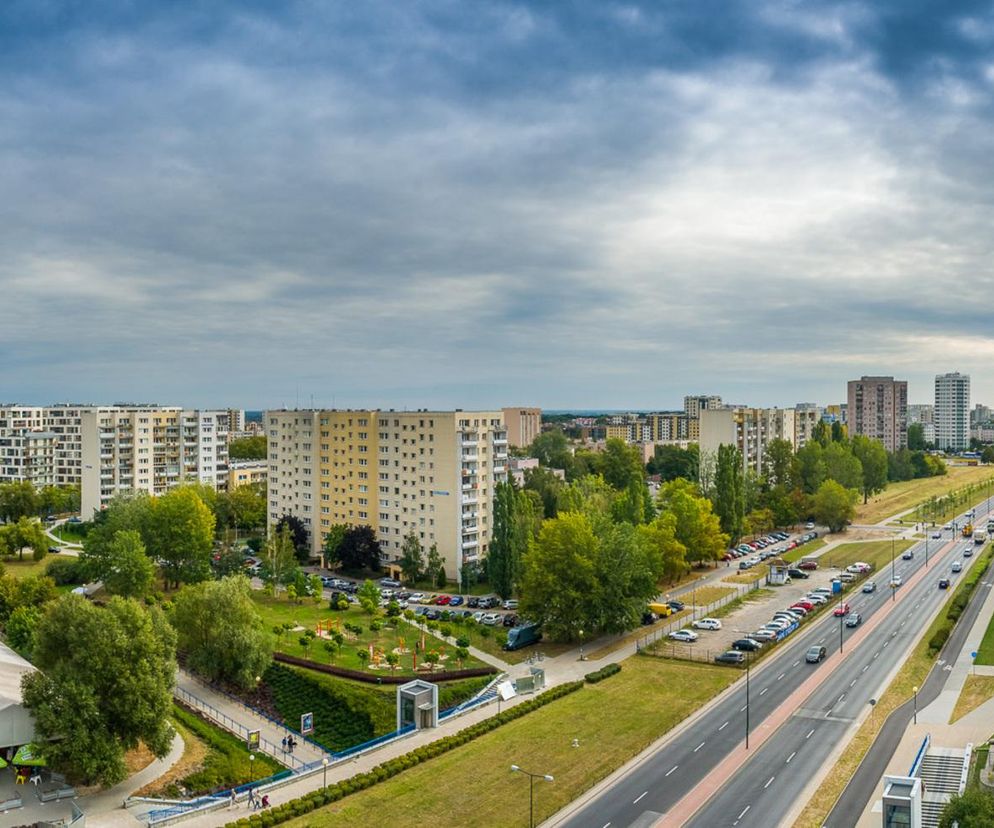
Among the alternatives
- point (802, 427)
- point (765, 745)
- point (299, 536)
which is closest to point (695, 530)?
point (299, 536)

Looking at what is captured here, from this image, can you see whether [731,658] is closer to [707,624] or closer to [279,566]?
[707,624]

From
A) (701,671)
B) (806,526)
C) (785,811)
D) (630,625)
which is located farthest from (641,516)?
(785,811)

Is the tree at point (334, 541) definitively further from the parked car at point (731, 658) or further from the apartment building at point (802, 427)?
the apartment building at point (802, 427)

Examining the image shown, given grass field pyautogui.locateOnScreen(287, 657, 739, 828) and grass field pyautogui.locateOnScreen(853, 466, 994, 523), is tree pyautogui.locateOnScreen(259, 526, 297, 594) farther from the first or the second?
grass field pyautogui.locateOnScreen(853, 466, 994, 523)

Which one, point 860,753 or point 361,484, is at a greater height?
point 361,484

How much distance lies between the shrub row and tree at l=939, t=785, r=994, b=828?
947 inches

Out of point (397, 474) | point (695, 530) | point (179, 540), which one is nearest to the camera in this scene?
point (179, 540)

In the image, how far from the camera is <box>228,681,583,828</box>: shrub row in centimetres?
3788

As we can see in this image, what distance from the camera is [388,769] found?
140 feet

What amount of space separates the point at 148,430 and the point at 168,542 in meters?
47.9

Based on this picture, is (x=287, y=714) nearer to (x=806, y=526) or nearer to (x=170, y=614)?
(x=170, y=614)

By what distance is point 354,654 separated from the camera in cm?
6550

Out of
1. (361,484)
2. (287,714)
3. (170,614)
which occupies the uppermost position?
(361,484)

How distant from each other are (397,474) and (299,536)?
15116 millimetres
